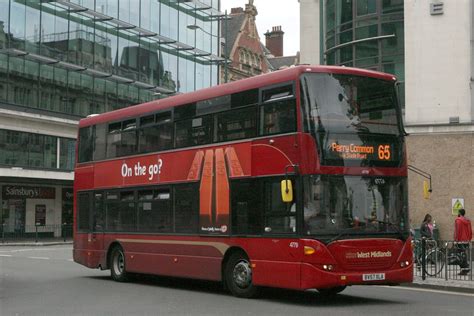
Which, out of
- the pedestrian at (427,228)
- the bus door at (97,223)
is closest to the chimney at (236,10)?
the pedestrian at (427,228)

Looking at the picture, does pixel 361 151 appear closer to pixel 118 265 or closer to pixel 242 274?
pixel 242 274

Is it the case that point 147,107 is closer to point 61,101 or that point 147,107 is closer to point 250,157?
point 250,157

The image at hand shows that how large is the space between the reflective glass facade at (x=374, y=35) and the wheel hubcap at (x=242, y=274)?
50.6ft

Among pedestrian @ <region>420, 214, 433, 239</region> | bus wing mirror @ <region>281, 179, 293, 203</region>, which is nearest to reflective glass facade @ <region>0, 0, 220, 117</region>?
pedestrian @ <region>420, 214, 433, 239</region>

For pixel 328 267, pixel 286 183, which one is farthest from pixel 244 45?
pixel 328 267

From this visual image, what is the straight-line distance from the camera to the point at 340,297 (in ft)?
48.3

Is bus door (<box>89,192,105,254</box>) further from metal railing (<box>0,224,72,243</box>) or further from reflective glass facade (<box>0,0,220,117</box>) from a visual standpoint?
metal railing (<box>0,224,72,243</box>)

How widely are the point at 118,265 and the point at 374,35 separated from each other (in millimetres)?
15260

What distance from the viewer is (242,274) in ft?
47.1

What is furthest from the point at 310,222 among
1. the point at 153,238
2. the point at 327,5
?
the point at 327,5

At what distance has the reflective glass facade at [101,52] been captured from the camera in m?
43.1

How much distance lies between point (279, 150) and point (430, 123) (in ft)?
49.4

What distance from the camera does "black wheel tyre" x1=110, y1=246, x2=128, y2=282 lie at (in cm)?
1855

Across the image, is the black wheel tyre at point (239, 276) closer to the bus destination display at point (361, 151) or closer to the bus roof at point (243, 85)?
the bus destination display at point (361, 151)
